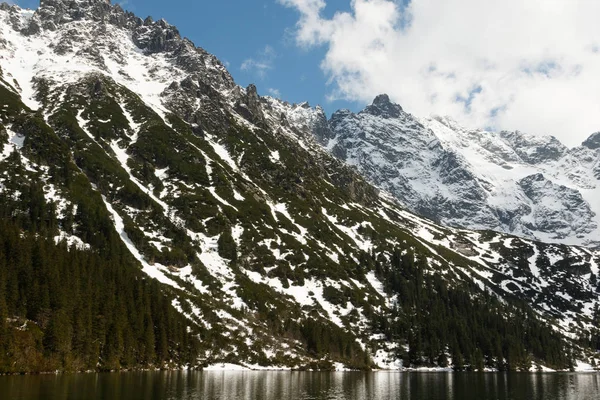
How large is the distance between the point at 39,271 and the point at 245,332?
2954 inches

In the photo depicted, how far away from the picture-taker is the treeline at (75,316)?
350 ft

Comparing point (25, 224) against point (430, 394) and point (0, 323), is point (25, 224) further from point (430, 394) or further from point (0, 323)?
point (430, 394)

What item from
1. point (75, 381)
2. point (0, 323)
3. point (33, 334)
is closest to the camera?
point (75, 381)

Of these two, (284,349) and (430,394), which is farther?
(284,349)

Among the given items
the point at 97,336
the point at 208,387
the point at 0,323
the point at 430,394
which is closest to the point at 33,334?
the point at 0,323

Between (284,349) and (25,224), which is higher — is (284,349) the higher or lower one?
the lower one

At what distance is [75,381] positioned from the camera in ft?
288

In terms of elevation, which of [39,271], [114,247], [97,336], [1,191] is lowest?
[97,336]

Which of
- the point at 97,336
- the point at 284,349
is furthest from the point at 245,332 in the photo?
the point at 97,336

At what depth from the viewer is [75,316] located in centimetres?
11744

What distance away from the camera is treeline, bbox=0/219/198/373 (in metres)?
107

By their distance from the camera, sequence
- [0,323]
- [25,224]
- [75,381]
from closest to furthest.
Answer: [75,381] < [0,323] < [25,224]

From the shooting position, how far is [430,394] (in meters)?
91.9

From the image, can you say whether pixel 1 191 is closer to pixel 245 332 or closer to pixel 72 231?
pixel 72 231
